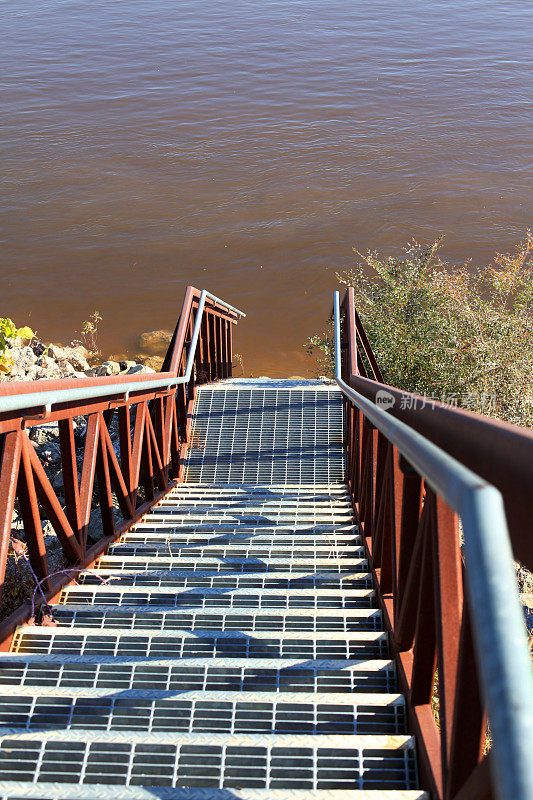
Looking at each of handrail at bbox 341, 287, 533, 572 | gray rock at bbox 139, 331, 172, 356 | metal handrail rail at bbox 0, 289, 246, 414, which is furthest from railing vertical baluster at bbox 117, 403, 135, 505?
gray rock at bbox 139, 331, 172, 356

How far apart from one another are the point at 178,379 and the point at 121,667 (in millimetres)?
3096

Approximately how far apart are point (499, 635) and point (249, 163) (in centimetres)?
2153

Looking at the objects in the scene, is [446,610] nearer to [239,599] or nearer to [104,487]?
→ [239,599]

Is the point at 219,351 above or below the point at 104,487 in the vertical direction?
below

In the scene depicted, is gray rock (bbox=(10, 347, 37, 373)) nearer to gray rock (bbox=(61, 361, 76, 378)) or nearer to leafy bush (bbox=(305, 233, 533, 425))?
gray rock (bbox=(61, 361, 76, 378))

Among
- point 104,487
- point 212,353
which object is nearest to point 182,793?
point 104,487

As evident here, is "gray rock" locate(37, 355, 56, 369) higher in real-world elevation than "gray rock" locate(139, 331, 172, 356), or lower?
higher

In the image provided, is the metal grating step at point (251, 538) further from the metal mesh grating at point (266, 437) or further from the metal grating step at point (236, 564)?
the metal mesh grating at point (266, 437)

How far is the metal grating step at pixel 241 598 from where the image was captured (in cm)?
296

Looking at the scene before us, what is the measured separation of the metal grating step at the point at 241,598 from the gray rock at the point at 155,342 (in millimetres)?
11434

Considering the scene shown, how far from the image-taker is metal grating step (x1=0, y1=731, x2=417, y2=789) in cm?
182

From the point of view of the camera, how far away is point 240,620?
2.74 meters

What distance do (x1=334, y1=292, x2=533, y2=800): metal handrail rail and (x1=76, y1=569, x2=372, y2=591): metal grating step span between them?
7.69 ft

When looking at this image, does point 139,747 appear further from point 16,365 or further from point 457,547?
point 16,365
